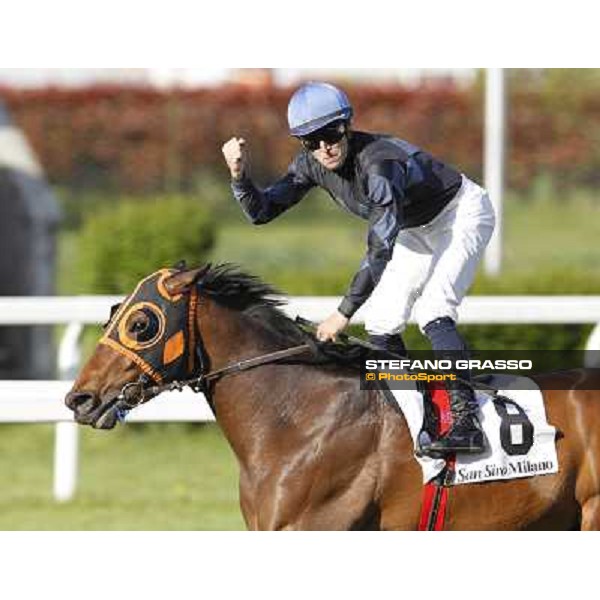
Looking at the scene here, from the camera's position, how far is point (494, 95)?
11.6 meters

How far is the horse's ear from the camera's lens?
4883 mm

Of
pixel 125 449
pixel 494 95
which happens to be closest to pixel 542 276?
pixel 494 95

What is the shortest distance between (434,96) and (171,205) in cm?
1445

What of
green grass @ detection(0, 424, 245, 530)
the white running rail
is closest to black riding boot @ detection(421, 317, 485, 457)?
the white running rail

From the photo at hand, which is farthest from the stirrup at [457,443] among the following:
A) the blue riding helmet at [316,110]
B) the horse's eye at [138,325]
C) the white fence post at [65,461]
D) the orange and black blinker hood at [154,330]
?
the white fence post at [65,461]

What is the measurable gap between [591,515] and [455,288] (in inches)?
34.2

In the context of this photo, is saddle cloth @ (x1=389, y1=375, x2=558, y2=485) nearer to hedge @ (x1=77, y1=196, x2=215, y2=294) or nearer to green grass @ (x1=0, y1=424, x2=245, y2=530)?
green grass @ (x1=0, y1=424, x2=245, y2=530)

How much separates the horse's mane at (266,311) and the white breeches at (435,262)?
0.19 m

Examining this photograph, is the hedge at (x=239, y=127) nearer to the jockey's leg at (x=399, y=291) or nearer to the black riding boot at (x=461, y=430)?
the jockey's leg at (x=399, y=291)

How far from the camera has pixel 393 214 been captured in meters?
4.83

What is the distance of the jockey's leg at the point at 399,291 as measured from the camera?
5227 millimetres

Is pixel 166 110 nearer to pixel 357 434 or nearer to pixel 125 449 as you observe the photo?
pixel 125 449

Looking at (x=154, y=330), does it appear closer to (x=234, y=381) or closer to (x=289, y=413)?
(x=234, y=381)

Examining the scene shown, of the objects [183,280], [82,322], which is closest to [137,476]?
[82,322]
